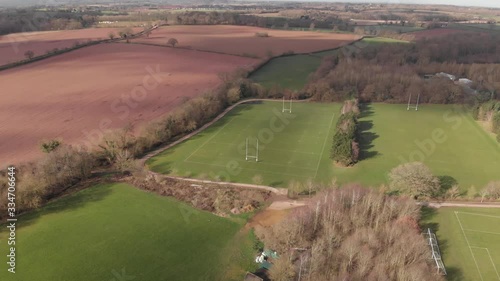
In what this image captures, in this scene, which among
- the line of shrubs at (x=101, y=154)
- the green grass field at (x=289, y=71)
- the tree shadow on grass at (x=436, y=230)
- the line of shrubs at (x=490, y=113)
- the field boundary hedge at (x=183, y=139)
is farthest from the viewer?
the green grass field at (x=289, y=71)

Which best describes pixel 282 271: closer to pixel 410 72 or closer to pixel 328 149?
pixel 328 149

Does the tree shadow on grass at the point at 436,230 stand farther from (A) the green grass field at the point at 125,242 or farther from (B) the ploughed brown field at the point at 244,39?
(B) the ploughed brown field at the point at 244,39

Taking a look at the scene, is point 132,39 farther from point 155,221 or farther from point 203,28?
point 155,221

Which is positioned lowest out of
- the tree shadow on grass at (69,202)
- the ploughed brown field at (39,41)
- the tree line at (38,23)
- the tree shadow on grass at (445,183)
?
the tree shadow on grass at (69,202)

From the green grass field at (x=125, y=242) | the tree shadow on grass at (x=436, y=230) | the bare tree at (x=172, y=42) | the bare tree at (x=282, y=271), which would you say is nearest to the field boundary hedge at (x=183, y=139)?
the green grass field at (x=125, y=242)

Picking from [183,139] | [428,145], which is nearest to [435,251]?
[428,145]

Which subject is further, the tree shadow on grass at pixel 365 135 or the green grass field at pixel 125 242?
the tree shadow on grass at pixel 365 135

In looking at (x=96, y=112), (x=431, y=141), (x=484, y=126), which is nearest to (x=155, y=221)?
(x=96, y=112)

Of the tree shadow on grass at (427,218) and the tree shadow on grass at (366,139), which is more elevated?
the tree shadow on grass at (366,139)
